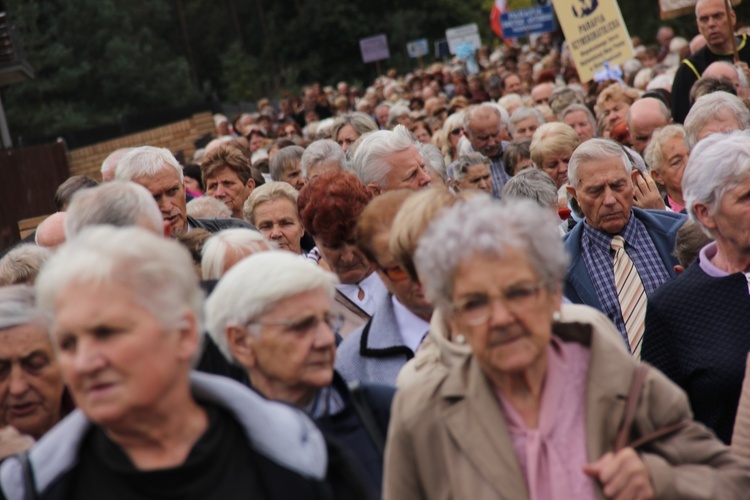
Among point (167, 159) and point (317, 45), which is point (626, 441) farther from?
point (317, 45)

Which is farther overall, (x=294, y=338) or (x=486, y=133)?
(x=486, y=133)

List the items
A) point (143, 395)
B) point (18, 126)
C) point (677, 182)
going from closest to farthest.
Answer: point (143, 395), point (677, 182), point (18, 126)

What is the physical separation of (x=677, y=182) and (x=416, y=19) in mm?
50812

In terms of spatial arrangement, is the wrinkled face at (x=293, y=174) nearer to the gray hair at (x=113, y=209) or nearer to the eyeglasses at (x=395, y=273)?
the gray hair at (x=113, y=209)

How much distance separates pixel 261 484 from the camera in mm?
3266

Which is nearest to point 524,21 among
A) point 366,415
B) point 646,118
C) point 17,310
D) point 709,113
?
point 646,118

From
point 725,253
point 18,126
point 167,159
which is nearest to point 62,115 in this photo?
point 18,126

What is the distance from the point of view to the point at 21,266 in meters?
5.62

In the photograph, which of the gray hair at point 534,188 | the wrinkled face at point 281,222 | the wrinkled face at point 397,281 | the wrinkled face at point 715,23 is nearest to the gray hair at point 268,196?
the wrinkled face at point 281,222

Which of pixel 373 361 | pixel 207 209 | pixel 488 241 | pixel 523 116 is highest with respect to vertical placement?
pixel 488 241

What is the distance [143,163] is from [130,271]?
3.88 m

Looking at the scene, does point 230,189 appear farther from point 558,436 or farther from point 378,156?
point 558,436

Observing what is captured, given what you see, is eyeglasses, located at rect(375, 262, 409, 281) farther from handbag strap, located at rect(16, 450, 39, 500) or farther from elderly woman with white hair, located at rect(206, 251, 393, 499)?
handbag strap, located at rect(16, 450, 39, 500)

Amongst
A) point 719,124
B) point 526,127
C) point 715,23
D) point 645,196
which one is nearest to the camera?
point 719,124
